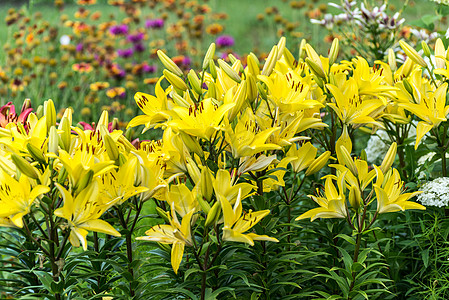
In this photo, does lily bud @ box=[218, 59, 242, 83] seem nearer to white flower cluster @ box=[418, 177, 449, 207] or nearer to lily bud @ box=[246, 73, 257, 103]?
lily bud @ box=[246, 73, 257, 103]

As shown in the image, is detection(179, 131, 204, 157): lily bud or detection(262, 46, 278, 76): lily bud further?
detection(262, 46, 278, 76): lily bud

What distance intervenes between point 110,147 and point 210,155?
0.24 meters

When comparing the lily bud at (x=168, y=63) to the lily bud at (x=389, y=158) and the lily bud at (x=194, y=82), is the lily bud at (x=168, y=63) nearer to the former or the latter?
the lily bud at (x=194, y=82)

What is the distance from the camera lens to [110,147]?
3.86ft

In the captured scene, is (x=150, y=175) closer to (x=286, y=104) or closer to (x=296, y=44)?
(x=286, y=104)

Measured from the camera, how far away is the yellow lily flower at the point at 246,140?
1.20m

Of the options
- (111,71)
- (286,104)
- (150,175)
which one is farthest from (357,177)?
(111,71)

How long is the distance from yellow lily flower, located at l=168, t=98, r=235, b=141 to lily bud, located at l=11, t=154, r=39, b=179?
0.31 m

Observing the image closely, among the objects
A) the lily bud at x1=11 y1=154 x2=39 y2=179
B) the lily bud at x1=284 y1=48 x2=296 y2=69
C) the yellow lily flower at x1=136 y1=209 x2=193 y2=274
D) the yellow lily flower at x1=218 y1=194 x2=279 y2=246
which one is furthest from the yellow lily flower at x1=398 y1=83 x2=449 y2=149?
the lily bud at x1=11 y1=154 x2=39 y2=179

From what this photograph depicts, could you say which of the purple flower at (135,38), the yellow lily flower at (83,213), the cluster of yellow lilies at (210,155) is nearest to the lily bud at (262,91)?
the cluster of yellow lilies at (210,155)

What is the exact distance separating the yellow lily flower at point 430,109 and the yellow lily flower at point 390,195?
215 millimetres

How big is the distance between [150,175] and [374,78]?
0.72 metres

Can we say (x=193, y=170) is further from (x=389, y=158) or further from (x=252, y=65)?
(x=389, y=158)

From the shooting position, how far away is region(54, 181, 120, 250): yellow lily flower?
1.10 meters
